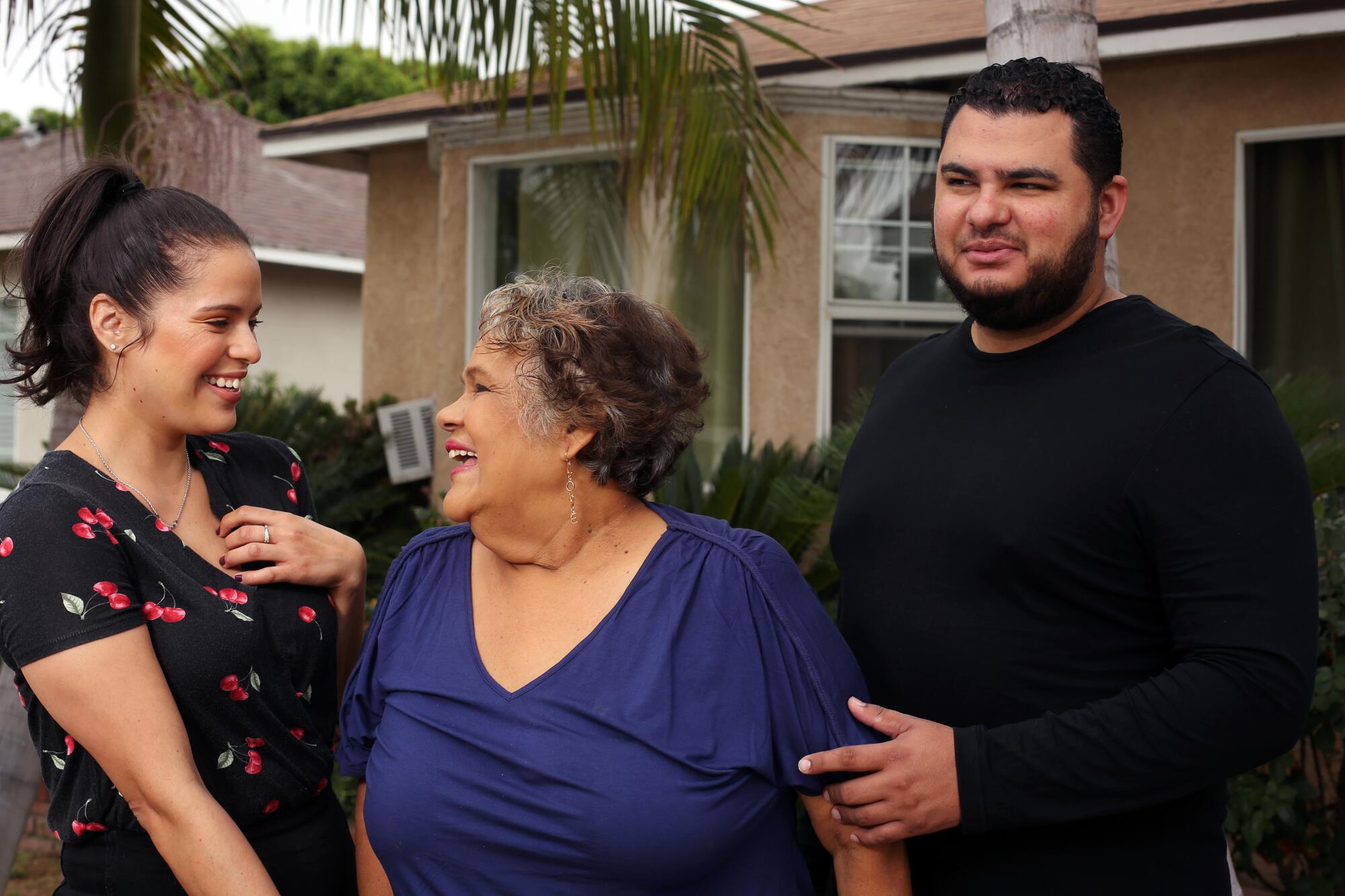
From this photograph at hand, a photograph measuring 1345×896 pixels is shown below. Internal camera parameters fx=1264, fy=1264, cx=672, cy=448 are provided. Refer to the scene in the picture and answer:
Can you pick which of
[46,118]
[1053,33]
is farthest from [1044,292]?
[46,118]

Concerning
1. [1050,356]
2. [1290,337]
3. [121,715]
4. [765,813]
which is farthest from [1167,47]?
[121,715]

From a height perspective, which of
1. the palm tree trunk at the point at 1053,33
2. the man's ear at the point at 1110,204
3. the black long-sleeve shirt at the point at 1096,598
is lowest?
the black long-sleeve shirt at the point at 1096,598

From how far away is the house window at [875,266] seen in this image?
24.7 feet

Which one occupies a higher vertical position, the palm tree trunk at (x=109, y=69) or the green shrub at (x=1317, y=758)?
the palm tree trunk at (x=109, y=69)

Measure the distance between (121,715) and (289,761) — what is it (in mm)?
399

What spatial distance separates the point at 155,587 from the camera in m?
2.27

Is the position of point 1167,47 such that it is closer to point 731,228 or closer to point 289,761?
point 731,228

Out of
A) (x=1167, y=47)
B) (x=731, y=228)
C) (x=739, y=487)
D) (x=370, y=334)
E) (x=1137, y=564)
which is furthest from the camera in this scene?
(x=370, y=334)

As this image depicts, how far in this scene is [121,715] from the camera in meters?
2.11

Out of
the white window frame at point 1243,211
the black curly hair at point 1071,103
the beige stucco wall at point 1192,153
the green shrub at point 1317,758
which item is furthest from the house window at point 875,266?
the black curly hair at point 1071,103

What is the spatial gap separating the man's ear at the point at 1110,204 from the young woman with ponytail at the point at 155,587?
155 cm

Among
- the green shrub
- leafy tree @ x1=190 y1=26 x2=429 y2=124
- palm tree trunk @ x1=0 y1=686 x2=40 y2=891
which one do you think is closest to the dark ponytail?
palm tree trunk @ x1=0 y1=686 x2=40 y2=891

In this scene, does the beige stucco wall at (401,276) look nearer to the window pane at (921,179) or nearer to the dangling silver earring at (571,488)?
the window pane at (921,179)

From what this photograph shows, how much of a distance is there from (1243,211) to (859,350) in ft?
7.42
